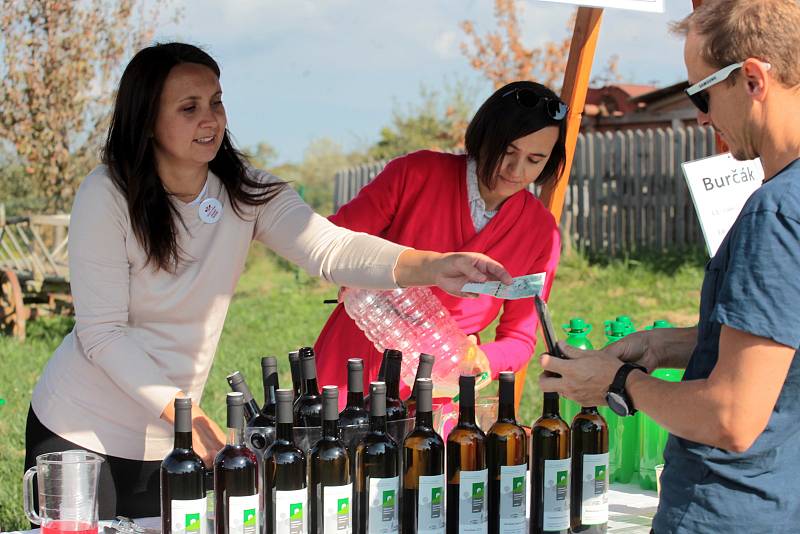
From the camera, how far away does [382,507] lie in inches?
70.9

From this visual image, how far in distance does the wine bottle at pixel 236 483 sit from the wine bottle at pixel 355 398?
0.24m

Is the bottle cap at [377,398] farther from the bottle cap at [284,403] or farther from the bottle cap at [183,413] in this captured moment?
the bottle cap at [183,413]

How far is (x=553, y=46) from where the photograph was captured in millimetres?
18000

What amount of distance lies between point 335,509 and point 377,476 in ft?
0.35

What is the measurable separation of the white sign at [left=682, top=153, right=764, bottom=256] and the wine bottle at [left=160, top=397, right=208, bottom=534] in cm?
180

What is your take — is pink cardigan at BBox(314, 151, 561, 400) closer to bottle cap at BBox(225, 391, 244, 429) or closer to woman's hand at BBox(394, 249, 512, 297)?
woman's hand at BBox(394, 249, 512, 297)

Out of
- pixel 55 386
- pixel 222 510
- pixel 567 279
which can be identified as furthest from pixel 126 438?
pixel 567 279

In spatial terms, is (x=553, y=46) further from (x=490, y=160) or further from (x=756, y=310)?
(x=756, y=310)

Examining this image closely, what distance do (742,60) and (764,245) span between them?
294 mm

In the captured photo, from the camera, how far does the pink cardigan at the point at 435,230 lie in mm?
2768

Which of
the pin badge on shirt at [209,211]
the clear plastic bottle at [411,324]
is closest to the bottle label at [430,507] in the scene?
the clear plastic bottle at [411,324]

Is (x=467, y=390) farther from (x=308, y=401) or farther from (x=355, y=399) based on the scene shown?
(x=308, y=401)

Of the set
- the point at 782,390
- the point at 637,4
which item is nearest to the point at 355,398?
the point at 782,390

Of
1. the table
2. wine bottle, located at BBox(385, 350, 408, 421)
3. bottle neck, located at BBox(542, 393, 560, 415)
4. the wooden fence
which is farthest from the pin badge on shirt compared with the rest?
the wooden fence
